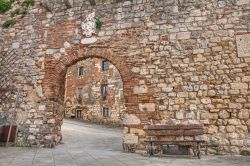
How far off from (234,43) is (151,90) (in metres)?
2.45

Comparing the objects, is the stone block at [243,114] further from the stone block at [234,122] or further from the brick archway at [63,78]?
the brick archway at [63,78]

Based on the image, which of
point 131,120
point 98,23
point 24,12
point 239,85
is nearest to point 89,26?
point 98,23

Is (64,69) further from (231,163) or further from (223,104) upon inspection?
(231,163)

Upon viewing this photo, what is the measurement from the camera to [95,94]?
76.9 ft

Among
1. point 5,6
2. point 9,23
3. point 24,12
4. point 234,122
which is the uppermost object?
point 5,6

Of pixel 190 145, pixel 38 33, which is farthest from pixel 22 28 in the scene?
pixel 190 145

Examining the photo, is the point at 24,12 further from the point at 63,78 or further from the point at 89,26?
the point at 63,78

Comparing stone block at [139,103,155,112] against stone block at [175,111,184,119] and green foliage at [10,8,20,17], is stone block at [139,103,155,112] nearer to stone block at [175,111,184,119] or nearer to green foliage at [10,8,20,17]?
stone block at [175,111,184,119]

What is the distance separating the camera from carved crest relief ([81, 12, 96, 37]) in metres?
8.28

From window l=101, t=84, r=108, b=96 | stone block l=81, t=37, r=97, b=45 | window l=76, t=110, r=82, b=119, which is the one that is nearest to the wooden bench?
stone block l=81, t=37, r=97, b=45

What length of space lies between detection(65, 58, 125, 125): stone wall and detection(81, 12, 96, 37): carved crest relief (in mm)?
12737

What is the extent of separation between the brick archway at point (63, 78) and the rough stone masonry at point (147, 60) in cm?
3

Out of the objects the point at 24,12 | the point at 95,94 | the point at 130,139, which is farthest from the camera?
the point at 95,94

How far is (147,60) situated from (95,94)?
16.2 m
